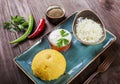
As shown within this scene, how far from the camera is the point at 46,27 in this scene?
1259 mm

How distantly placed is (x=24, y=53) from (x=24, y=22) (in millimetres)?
213

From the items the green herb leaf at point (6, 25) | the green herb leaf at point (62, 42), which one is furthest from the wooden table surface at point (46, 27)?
the green herb leaf at point (62, 42)

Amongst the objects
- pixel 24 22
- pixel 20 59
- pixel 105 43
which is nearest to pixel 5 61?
pixel 20 59

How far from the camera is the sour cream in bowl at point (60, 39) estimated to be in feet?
3.57

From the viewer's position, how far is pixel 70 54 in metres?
1.12

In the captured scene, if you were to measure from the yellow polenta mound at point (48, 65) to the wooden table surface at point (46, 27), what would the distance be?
2.8 inches

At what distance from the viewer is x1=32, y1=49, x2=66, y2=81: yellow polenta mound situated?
98 centimetres

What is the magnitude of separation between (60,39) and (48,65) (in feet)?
0.53

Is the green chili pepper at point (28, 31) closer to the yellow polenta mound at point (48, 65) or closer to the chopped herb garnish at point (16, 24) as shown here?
the chopped herb garnish at point (16, 24)

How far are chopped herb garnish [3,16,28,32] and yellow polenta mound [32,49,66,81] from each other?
27 centimetres

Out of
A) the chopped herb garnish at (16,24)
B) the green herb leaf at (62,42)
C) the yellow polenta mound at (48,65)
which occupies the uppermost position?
the chopped herb garnish at (16,24)

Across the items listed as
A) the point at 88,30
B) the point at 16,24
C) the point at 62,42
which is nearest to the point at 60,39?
the point at 62,42

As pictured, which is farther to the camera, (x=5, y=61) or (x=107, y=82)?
(x=5, y=61)

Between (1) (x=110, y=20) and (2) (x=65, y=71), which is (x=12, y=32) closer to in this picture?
(2) (x=65, y=71)
